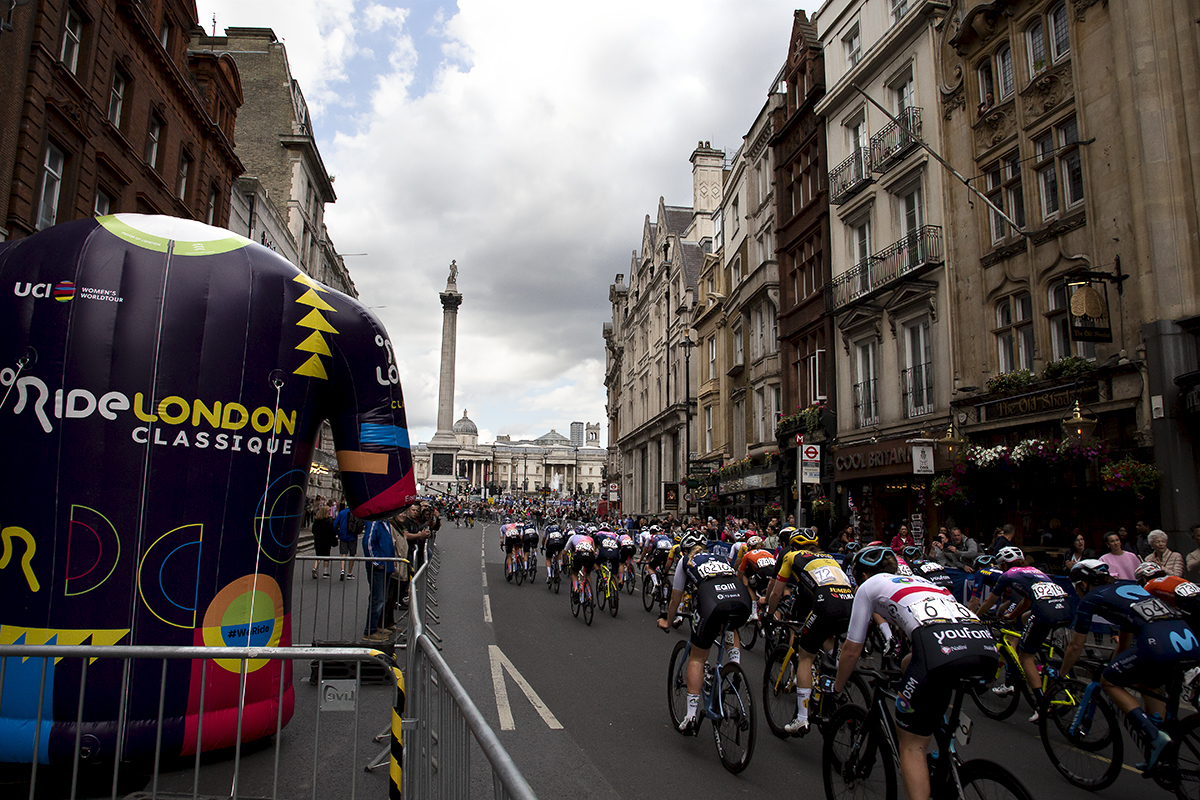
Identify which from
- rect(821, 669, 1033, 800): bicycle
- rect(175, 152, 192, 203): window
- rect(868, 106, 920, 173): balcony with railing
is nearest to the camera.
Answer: rect(821, 669, 1033, 800): bicycle

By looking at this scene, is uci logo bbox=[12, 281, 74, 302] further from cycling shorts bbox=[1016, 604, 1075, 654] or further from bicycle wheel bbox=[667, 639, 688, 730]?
cycling shorts bbox=[1016, 604, 1075, 654]

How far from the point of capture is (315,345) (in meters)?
5.50

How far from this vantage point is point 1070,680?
618 cm

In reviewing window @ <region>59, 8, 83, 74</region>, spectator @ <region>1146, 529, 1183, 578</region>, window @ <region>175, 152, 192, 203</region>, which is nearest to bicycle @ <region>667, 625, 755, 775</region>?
spectator @ <region>1146, 529, 1183, 578</region>

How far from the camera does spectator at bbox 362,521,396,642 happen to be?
9.42 metres

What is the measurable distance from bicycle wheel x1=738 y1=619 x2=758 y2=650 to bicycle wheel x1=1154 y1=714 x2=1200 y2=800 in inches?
228

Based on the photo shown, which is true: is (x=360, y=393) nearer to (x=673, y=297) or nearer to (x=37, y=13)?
(x=37, y=13)

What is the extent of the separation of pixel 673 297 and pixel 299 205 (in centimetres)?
2281

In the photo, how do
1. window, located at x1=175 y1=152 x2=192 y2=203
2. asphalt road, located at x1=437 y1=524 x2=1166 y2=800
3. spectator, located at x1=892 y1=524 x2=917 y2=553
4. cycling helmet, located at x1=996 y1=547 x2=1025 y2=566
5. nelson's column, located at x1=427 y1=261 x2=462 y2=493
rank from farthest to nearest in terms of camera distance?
nelson's column, located at x1=427 y1=261 x2=462 y2=493
window, located at x1=175 y1=152 x2=192 y2=203
spectator, located at x1=892 y1=524 x2=917 y2=553
cycling helmet, located at x1=996 y1=547 x2=1025 y2=566
asphalt road, located at x1=437 y1=524 x2=1166 y2=800

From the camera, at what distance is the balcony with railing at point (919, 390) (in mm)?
19016

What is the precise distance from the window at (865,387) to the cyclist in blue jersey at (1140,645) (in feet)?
52.3

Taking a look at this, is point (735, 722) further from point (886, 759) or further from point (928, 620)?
point (928, 620)

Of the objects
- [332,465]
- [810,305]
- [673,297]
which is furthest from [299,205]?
[810,305]

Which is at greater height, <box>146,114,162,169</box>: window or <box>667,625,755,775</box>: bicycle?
<box>146,114,162,169</box>: window
